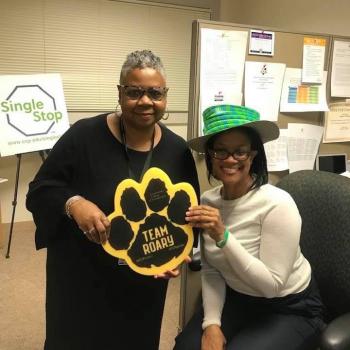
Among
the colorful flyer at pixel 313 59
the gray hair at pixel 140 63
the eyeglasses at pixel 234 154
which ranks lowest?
the eyeglasses at pixel 234 154

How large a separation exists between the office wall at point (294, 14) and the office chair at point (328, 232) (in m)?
1.17

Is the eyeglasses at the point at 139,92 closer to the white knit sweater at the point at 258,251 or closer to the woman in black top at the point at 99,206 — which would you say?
the woman in black top at the point at 99,206

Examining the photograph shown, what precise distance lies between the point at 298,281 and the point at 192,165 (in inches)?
20.7

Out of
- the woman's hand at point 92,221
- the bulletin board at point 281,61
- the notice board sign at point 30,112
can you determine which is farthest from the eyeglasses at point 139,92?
the notice board sign at point 30,112

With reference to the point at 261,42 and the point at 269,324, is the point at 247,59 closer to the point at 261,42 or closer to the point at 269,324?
the point at 261,42

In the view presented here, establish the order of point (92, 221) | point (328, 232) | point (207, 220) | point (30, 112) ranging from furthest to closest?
point (30, 112) → point (328, 232) → point (207, 220) → point (92, 221)

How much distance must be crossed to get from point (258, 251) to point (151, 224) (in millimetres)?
361

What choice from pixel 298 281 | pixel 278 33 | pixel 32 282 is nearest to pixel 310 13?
pixel 278 33

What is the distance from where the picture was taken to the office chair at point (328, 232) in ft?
4.39

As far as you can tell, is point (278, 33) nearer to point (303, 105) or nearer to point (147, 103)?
point (303, 105)

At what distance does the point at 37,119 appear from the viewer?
2.97 metres


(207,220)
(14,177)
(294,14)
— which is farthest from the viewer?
(14,177)

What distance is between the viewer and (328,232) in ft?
4.56

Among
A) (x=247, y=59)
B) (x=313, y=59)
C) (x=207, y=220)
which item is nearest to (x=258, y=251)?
(x=207, y=220)
